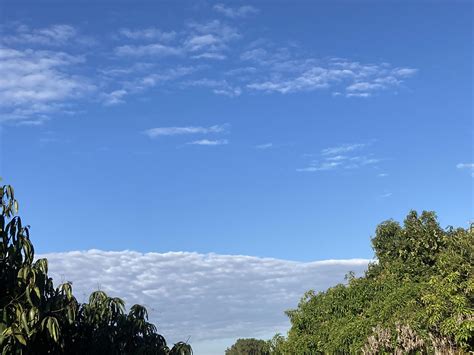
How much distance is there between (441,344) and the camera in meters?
22.4

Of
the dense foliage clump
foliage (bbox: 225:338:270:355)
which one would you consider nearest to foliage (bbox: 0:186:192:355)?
the dense foliage clump

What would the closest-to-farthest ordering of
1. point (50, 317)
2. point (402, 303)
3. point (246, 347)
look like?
point (50, 317) < point (402, 303) < point (246, 347)

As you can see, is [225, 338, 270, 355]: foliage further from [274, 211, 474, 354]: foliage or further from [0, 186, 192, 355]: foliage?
[0, 186, 192, 355]: foliage

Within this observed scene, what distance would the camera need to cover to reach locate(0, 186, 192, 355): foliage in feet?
32.2

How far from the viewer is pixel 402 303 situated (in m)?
26.2

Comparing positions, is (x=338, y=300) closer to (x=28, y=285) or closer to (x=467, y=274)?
(x=467, y=274)

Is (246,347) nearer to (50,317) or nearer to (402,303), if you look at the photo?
(402,303)

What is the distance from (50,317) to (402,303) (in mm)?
20306

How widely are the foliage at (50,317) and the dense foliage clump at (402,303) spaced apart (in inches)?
486

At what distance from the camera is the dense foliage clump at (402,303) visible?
22172 millimetres

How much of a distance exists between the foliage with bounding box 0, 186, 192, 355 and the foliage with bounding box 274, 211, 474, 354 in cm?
1250

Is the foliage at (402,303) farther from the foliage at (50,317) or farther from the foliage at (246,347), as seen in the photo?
the foliage at (246,347)

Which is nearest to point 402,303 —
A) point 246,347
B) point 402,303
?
point 402,303

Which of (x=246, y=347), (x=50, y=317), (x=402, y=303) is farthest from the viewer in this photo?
(x=246, y=347)
